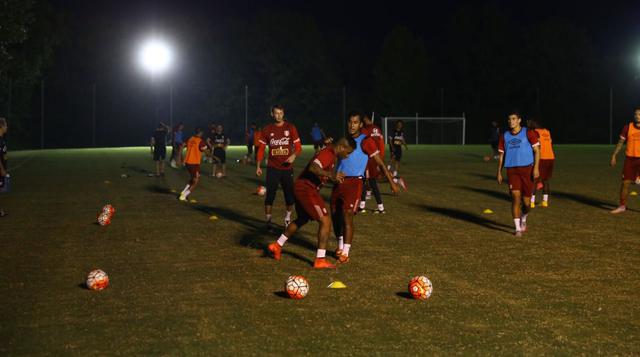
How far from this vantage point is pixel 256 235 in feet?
45.6

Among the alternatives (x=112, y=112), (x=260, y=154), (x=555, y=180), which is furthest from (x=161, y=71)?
(x=260, y=154)

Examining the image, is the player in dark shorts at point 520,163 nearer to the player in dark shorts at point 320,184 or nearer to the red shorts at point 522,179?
the red shorts at point 522,179

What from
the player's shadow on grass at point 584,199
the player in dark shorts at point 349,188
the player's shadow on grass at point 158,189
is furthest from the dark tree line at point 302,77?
the player in dark shorts at point 349,188

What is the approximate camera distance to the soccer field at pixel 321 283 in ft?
22.9

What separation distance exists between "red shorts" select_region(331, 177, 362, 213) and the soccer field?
0.75 metres

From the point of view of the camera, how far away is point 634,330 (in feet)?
23.9

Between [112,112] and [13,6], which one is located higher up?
[13,6]

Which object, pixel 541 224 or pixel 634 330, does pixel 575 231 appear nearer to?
pixel 541 224

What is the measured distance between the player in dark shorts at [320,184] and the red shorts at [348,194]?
54cm

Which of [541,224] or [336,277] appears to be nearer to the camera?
[336,277]

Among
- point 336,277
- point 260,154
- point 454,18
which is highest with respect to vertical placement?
point 454,18

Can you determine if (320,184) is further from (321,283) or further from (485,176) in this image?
(485,176)

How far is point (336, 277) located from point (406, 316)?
218cm

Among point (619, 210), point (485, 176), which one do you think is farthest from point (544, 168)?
point (485, 176)
